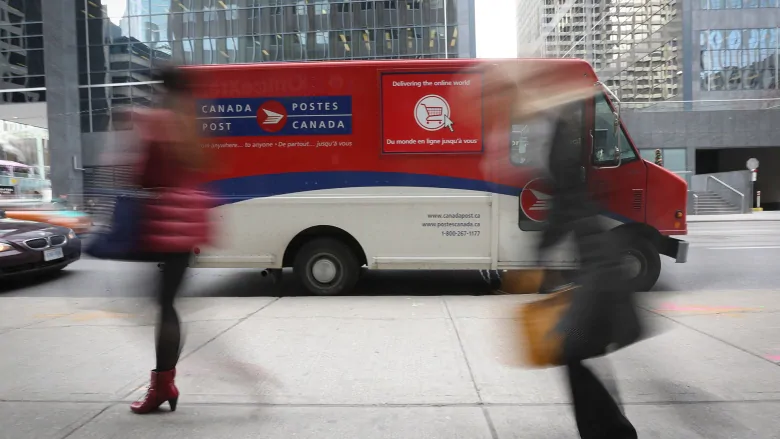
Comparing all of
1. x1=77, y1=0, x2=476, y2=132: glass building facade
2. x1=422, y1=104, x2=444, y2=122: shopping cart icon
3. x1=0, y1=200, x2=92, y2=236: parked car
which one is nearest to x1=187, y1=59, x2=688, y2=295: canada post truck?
x1=422, y1=104, x2=444, y2=122: shopping cart icon

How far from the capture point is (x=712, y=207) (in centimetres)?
2667

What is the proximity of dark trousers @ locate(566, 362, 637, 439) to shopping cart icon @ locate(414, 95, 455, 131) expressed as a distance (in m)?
4.50

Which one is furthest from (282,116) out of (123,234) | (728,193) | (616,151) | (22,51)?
(22,51)

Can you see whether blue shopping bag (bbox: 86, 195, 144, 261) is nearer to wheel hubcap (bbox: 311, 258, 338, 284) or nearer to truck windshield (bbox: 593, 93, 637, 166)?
wheel hubcap (bbox: 311, 258, 338, 284)

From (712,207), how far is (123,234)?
2987cm

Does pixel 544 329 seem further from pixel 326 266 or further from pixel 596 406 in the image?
pixel 326 266

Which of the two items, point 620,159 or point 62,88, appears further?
point 62,88

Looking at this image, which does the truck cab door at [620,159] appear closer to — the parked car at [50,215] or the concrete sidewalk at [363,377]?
the concrete sidewalk at [363,377]

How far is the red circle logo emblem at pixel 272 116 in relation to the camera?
6582 millimetres

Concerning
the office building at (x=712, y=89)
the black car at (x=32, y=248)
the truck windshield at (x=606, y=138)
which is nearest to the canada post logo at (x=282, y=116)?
the truck windshield at (x=606, y=138)

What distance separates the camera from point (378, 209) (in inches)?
261

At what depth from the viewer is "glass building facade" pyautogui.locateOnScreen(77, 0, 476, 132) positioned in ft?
118

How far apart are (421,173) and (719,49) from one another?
3664 centimetres

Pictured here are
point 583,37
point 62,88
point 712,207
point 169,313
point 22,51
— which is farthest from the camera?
point 22,51
